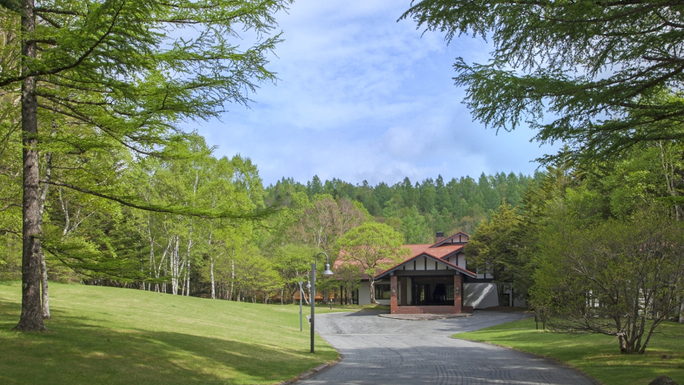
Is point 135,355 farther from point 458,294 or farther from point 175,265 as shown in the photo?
point 175,265

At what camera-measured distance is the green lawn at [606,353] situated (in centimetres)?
1167

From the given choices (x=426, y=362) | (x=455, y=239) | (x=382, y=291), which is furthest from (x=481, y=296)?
(x=426, y=362)

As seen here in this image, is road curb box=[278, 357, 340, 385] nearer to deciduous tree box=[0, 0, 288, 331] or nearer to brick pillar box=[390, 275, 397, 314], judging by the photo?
deciduous tree box=[0, 0, 288, 331]

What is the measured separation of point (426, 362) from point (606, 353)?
561 cm

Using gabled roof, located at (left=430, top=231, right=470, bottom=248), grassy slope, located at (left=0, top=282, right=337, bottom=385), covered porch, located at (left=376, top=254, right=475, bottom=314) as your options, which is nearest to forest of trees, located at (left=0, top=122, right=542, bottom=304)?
grassy slope, located at (left=0, top=282, right=337, bottom=385)

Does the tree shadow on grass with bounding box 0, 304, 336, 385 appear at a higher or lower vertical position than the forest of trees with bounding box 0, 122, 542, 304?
lower

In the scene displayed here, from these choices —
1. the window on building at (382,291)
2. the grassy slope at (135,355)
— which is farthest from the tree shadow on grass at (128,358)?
the window on building at (382,291)

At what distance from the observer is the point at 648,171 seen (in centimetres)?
2353

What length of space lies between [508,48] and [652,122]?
124 inches

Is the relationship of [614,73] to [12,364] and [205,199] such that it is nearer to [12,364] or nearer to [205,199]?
[12,364]

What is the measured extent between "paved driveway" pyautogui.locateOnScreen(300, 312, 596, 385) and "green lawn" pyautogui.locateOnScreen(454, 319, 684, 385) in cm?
60

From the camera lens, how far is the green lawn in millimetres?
11672

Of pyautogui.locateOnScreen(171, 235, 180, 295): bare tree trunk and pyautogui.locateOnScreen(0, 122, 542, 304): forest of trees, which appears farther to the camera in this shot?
pyautogui.locateOnScreen(171, 235, 180, 295): bare tree trunk

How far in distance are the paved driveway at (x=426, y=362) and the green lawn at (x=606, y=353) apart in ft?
1.97
